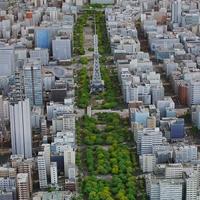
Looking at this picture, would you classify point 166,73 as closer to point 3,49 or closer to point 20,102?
point 3,49

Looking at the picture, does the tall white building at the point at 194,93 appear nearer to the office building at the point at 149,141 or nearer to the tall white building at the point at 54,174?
the office building at the point at 149,141

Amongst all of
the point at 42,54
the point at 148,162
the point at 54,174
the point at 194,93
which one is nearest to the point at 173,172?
the point at 148,162

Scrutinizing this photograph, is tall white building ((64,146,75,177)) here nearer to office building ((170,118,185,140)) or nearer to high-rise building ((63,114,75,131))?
high-rise building ((63,114,75,131))

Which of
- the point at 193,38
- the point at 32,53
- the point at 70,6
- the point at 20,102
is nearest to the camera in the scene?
the point at 20,102

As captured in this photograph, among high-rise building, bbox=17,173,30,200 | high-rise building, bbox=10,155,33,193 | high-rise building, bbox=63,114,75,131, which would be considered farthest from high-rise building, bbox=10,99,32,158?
high-rise building, bbox=17,173,30,200

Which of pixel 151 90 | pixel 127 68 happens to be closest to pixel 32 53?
pixel 127 68

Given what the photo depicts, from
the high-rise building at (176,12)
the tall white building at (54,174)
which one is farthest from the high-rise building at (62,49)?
the tall white building at (54,174)
